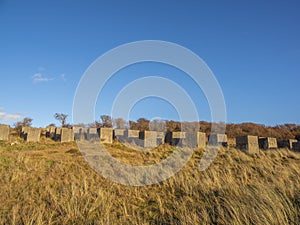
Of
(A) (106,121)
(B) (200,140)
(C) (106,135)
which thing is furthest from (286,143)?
(A) (106,121)

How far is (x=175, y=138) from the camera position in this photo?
608 inches

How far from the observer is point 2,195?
4.79 metres

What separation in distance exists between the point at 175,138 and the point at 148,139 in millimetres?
1725

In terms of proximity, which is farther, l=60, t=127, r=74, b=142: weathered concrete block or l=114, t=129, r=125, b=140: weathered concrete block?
l=114, t=129, r=125, b=140: weathered concrete block

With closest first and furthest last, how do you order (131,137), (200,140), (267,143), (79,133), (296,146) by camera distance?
(296,146) < (267,143) < (200,140) < (131,137) < (79,133)

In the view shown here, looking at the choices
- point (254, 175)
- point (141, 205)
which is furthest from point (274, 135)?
point (141, 205)

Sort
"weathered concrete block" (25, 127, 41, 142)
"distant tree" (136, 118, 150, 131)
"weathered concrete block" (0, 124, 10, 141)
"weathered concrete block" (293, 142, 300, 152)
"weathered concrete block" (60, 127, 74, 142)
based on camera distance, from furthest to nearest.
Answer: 1. "distant tree" (136, 118, 150, 131)
2. "weathered concrete block" (60, 127, 74, 142)
3. "weathered concrete block" (25, 127, 41, 142)
4. "weathered concrete block" (0, 124, 10, 141)
5. "weathered concrete block" (293, 142, 300, 152)

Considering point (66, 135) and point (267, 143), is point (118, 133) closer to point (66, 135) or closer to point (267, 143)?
point (66, 135)

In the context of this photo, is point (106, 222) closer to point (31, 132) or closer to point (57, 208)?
point (57, 208)

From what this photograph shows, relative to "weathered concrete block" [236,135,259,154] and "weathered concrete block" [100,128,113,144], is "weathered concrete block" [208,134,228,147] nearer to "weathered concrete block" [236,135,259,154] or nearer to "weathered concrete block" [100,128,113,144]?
"weathered concrete block" [236,135,259,154]

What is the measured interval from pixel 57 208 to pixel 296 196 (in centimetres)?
407

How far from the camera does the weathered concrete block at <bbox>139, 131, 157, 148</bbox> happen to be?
1490 centimetres

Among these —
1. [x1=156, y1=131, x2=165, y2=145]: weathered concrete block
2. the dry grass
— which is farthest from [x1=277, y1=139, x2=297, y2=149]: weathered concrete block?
the dry grass

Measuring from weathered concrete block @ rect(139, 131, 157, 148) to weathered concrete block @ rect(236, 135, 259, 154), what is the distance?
16.1 feet
